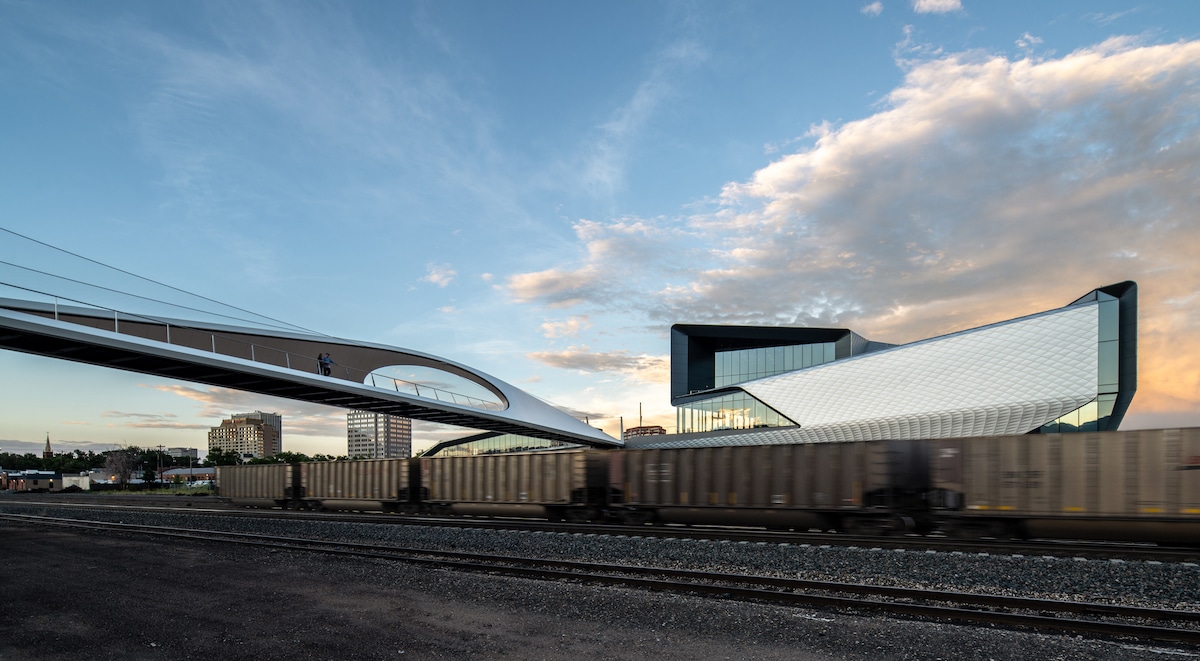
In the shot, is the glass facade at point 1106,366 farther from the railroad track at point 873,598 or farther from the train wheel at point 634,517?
the railroad track at point 873,598

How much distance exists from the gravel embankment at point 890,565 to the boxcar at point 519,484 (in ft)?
15.9

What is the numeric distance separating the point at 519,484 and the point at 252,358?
27.7m

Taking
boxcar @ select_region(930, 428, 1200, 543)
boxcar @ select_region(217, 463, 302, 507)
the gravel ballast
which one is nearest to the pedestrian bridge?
boxcar @ select_region(217, 463, 302, 507)

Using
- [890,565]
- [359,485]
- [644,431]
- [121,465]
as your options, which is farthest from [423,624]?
[121,465]

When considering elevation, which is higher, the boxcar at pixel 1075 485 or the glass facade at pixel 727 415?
the boxcar at pixel 1075 485

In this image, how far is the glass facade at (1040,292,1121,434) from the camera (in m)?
51.0

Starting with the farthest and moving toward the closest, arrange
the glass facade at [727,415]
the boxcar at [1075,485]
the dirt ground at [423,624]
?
the glass facade at [727,415] < the boxcar at [1075,485] < the dirt ground at [423,624]

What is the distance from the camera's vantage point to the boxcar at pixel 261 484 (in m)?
39.8

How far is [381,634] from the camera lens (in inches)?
416

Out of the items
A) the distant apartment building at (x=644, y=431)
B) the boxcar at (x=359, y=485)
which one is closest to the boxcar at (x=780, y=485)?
the boxcar at (x=359, y=485)

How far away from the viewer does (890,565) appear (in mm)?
14680

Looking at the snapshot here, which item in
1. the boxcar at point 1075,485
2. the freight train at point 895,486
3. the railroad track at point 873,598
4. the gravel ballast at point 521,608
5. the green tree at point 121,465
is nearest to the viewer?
the gravel ballast at point 521,608

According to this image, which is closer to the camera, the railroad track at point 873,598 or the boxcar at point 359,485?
the railroad track at point 873,598

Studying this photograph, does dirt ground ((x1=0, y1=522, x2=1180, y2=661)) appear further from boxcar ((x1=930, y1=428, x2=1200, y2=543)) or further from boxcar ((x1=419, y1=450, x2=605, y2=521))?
boxcar ((x1=419, y1=450, x2=605, y2=521))
